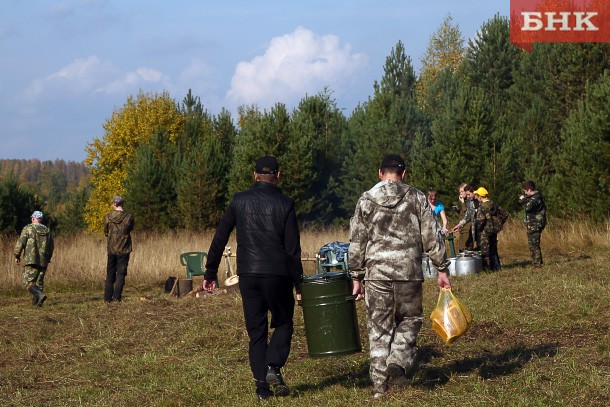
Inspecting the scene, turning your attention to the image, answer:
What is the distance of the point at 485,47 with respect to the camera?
5559cm

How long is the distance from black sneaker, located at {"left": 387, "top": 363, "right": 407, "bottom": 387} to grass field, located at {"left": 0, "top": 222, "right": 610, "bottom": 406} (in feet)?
0.24

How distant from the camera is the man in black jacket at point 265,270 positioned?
25.0 feet

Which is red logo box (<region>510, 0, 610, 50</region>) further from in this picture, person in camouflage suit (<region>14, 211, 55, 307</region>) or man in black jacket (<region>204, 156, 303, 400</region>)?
man in black jacket (<region>204, 156, 303, 400</region>)

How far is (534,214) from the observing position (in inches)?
749

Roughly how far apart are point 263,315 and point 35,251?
35.3 feet

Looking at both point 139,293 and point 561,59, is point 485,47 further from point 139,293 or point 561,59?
point 139,293

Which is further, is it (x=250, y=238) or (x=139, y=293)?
(x=139, y=293)

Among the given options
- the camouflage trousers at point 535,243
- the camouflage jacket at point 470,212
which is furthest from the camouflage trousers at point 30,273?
the camouflage trousers at point 535,243

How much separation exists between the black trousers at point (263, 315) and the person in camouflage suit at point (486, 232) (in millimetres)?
11156

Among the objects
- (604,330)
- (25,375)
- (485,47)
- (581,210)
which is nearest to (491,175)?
(581,210)

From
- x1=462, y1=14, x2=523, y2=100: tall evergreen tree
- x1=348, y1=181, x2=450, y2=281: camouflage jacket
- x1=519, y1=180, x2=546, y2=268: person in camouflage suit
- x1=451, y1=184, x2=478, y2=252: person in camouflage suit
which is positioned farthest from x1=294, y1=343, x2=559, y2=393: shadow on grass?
x1=462, y1=14, x2=523, y2=100: tall evergreen tree

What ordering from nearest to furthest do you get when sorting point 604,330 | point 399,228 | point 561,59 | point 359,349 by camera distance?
point 399,228
point 359,349
point 604,330
point 561,59

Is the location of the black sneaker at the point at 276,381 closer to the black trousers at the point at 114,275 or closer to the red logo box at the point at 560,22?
the black trousers at the point at 114,275

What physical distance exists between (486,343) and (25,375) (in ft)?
15.1
